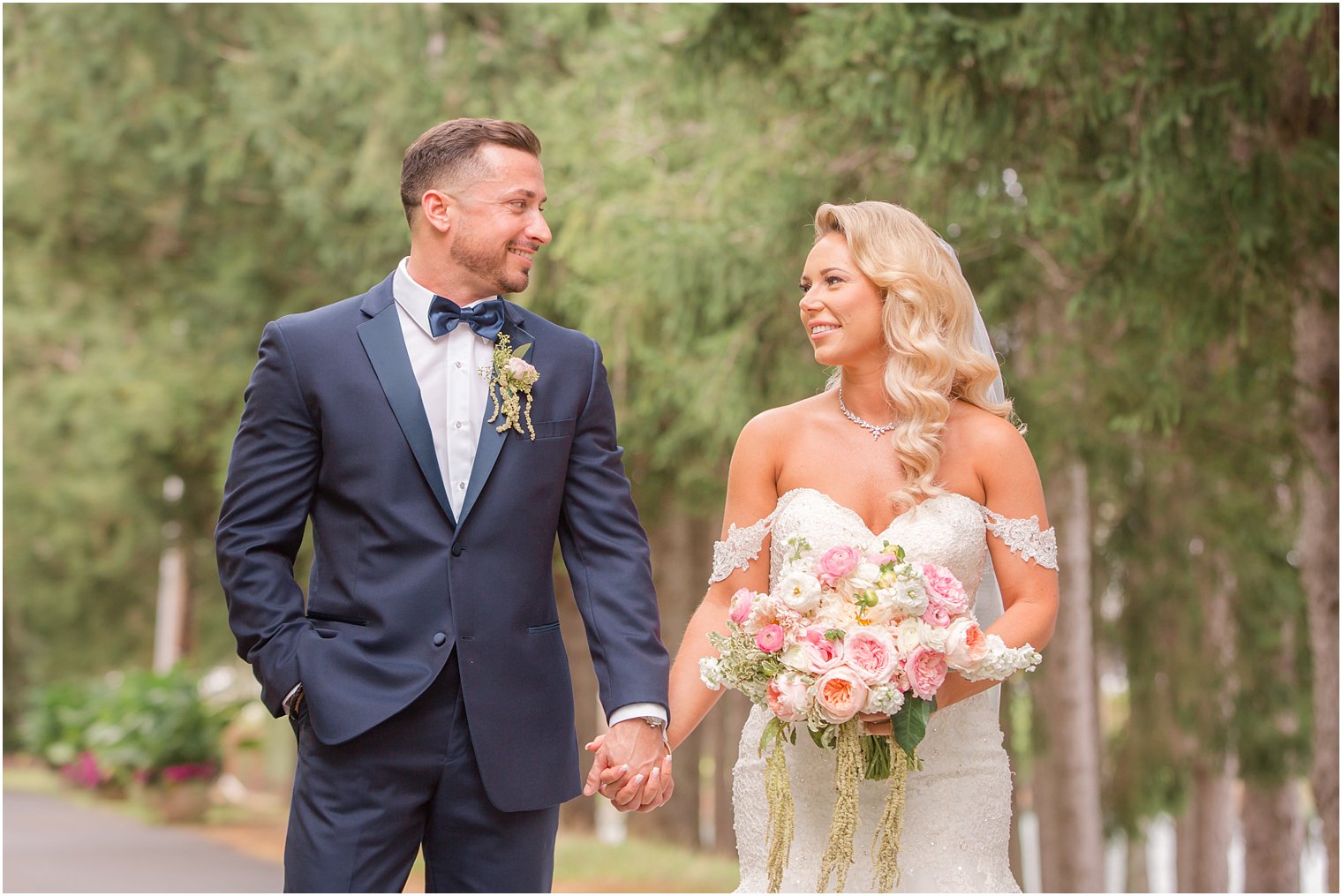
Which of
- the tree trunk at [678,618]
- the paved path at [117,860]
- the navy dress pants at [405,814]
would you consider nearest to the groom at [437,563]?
the navy dress pants at [405,814]

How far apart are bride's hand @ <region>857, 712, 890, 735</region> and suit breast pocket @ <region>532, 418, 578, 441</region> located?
1.06 m

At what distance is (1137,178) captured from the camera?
7.34 metres

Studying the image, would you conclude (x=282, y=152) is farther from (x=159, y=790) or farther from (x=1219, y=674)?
(x=1219, y=674)

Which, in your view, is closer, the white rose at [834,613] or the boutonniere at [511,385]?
the boutonniere at [511,385]

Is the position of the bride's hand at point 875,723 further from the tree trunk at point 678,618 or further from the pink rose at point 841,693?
the tree trunk at point 678,618

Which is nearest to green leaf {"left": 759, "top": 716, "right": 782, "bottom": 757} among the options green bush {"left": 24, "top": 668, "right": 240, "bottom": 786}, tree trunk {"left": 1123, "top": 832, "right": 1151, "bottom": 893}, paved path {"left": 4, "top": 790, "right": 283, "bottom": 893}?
paved path {"left": 4, "top": 790, "right": 283, "bottom": 893}

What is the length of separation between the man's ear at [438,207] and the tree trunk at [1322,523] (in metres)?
5.72

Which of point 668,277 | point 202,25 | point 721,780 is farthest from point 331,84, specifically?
point 721,780

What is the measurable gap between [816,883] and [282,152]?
10.4 meters

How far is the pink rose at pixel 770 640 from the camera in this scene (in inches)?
159

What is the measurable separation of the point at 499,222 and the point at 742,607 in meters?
1.20

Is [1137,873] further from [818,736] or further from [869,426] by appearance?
[818,736]

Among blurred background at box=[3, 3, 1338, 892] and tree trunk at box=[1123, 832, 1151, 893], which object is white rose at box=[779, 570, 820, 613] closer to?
blurred background at box=[3, 3, 1338, 892]

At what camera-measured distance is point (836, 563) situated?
4.04 m
